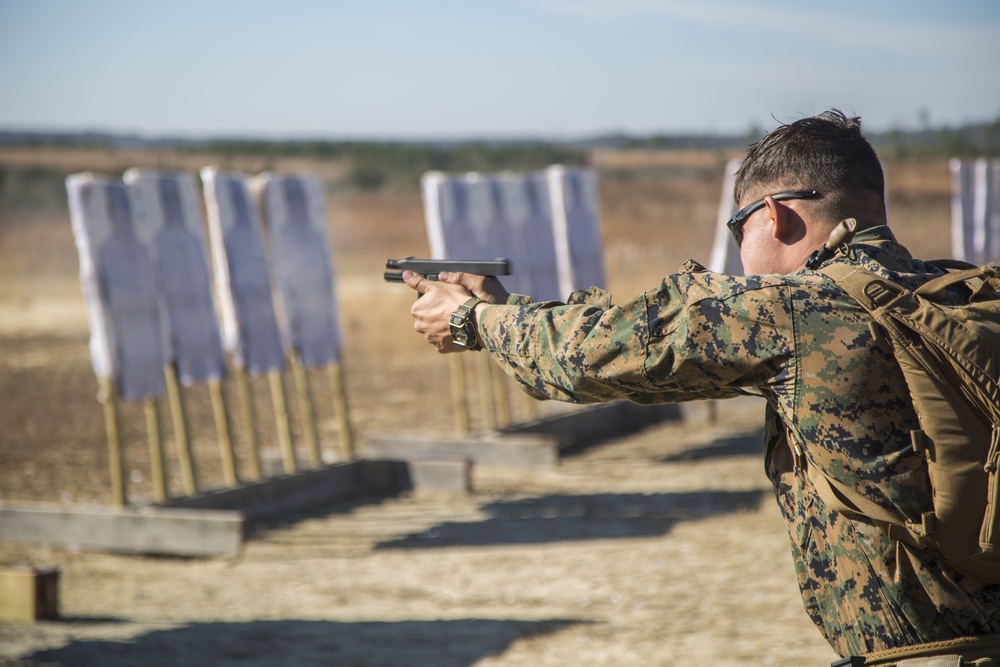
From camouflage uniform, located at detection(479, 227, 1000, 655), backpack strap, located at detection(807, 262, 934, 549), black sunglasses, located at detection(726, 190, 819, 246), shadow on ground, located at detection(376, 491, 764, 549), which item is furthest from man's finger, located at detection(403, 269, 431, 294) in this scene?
shadow on ground, located at detection(376, 491, 764, 549)

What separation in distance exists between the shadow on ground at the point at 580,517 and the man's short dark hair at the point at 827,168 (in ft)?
14.8

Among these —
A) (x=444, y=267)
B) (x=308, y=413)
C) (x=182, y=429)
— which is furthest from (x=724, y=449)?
(x=444, y=267)

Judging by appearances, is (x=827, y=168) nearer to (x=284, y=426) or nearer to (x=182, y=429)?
(x=182, y=429)

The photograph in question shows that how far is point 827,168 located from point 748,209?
0.54ft

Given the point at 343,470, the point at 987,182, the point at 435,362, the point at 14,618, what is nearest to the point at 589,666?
the point at 14,618

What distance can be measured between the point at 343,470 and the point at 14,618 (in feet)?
8.98

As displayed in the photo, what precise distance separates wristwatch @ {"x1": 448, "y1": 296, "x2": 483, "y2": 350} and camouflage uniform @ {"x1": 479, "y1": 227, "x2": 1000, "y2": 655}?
0.10 m

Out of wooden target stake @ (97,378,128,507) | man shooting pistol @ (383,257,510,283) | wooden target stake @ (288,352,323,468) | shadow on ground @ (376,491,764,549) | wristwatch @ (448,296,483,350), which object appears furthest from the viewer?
wooden target stake @ (288,352,323,468)

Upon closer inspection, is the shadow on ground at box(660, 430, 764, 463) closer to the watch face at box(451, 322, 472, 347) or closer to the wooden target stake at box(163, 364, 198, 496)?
the wooden target stake at box(163, 364, 198, 496)

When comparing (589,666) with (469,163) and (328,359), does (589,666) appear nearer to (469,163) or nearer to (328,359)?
(328,359)

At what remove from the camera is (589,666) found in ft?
14.4

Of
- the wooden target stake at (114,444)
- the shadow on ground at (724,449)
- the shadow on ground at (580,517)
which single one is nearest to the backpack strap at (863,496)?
the shadow on ground at (580,517)

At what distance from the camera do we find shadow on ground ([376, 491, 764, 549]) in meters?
6.40

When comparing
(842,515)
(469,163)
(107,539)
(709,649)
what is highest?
(469,163)
